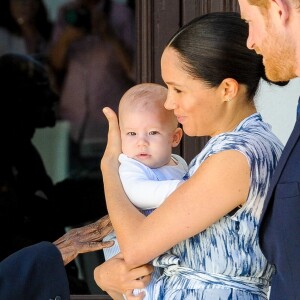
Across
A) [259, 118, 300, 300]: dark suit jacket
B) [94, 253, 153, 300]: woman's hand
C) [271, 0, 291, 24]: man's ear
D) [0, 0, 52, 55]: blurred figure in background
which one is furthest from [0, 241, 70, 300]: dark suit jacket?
[0, 0, 52, 55]: blurred figure in background

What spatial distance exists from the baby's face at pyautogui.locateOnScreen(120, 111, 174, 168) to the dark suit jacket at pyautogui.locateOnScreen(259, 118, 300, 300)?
0.54 m

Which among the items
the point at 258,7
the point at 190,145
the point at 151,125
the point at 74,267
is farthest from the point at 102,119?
the point at 258,7

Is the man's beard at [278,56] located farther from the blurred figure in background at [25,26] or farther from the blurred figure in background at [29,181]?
the blurred figure in background at [25,26]

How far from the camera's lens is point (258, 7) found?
2820 millimetres

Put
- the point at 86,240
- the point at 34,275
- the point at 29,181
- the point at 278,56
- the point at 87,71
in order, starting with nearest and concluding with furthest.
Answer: the point at 34,275, the point at 278,56, the point at 86,240, the point at 29,181, the point at 87,71

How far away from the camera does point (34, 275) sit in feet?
8.80

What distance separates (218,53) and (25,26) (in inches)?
123

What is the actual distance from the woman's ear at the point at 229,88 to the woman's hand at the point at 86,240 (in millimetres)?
655

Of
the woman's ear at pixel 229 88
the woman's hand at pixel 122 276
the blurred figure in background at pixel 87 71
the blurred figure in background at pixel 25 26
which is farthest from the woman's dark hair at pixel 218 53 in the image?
the blurred figure in background at pixel 25 26

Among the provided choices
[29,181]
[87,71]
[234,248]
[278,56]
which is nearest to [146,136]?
[234,248]

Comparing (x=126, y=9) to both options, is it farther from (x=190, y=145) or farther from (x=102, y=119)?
(x=190, y=145)

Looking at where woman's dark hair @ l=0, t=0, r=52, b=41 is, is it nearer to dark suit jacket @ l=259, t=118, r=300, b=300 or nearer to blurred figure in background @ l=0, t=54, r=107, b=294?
blurred figure in background @ l=0, t=54, r=107, b=294

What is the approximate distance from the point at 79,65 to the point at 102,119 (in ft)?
1.05

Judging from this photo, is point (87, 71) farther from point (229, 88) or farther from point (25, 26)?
point (229, 88)
